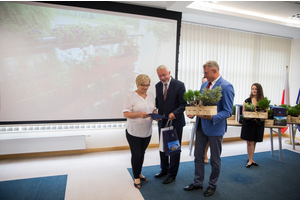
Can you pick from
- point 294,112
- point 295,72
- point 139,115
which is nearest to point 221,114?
point 139,115

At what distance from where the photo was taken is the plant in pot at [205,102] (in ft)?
7.32

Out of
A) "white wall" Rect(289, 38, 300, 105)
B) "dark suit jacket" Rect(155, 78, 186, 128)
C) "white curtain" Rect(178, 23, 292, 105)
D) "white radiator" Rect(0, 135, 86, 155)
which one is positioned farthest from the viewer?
"white wall" Rect(289, 38, 300, 105)

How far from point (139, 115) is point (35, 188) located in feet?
5.88

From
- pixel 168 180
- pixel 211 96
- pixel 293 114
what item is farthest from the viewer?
pixel 293 114

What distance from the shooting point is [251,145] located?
3.67 metres

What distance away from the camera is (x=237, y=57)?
18.1 feet

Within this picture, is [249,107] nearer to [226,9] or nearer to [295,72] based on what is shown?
[226,9]

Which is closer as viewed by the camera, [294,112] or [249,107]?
[249,107]

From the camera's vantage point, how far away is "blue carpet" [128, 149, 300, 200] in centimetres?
260

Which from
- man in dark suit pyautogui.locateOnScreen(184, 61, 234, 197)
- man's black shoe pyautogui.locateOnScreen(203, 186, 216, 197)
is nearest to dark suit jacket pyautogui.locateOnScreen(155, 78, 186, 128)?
man in dark suit pyautogui.locateOnScreen(184, 61, 234, 197)

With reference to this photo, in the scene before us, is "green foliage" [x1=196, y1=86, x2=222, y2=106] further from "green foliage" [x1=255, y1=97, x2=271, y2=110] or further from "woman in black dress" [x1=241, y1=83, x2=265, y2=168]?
"woman in black dress" [x1=241, y1=83, x2=265, y2=168]

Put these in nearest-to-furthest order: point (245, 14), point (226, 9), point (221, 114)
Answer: point (221, 114), point (226, 9), point (245, 14)

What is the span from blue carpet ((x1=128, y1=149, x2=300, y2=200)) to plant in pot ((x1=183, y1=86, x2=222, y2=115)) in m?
1.15

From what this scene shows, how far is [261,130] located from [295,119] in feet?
3.02
